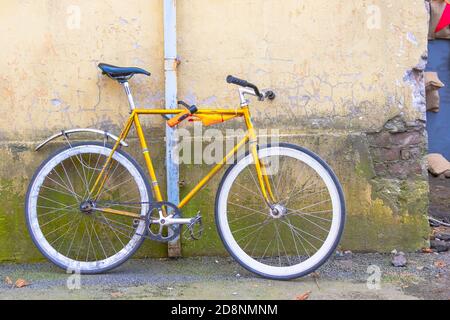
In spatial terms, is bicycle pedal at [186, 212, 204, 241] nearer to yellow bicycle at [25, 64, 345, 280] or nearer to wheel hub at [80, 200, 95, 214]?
yellow bicycle at [25, 64, 345, 280]

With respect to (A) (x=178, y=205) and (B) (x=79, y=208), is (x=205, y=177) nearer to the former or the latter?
(A) (x=178, y=205)

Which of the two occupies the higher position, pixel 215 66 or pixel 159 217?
pixel 215 66

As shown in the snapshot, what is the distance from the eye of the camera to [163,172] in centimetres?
518

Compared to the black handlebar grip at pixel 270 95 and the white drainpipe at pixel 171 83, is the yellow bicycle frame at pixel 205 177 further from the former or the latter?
the black handlebar grip at pixel 270 95

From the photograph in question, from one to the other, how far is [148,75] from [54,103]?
0.75 metres

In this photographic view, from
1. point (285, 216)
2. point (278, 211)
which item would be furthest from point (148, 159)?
point (285, 216)

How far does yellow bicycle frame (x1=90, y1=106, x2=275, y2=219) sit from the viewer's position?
4625mm

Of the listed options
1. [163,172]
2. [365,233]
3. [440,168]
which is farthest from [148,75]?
[440,168]

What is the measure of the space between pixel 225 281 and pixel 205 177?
727mm

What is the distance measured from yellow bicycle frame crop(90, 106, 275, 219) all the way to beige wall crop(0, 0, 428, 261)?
0.35 m

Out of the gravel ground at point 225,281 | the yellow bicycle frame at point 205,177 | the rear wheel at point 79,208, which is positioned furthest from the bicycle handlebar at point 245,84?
the gravel ground at point 225,281

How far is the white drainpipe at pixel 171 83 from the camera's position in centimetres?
503

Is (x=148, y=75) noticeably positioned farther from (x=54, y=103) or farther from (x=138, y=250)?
(x=138, y=250)

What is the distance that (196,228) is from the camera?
5234 mm
